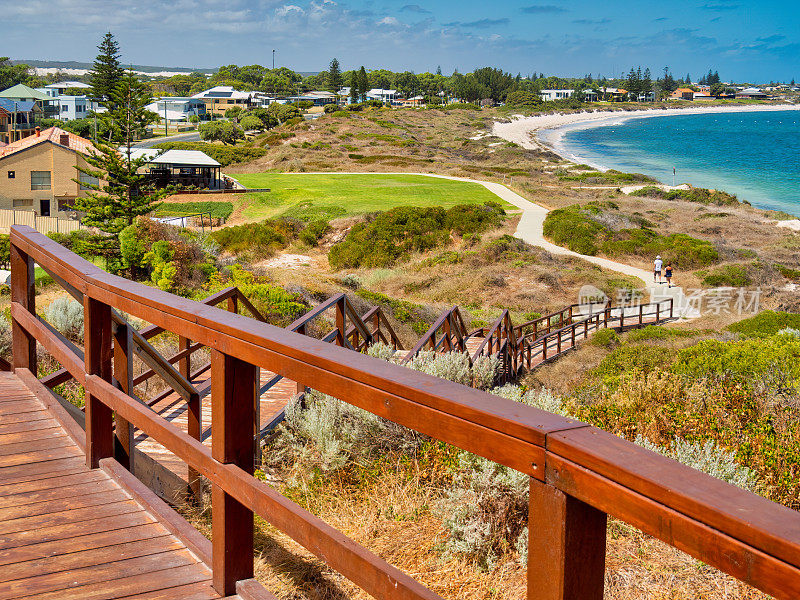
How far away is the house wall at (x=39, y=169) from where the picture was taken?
45312mm

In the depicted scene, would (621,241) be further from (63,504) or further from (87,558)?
(87,558)

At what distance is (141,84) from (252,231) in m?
8.01

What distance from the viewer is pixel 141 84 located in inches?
1251

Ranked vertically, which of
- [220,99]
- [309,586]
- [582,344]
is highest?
[220,99]

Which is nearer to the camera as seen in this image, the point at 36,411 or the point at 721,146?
the point at 36,411

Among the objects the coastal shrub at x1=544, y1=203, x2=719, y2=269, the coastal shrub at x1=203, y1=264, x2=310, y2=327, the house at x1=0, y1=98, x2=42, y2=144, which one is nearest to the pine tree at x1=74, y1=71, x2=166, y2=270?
the coastal shrub at x1=203, y1=264, x2=310, y2=327

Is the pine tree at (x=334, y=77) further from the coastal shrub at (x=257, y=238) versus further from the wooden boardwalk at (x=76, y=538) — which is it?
the wooden boardwalk at (x=76, y=538)

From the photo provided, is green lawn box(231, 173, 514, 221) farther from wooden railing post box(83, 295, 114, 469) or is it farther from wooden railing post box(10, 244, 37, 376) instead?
wooden railing post box(83, 295, 114, 469)

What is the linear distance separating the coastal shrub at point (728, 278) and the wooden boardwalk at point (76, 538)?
24317 millimetres

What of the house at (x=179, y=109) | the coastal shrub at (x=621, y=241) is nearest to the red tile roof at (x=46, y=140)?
the coastal shrub at (x=621, y=241)

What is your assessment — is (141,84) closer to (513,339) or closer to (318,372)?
(513,339)

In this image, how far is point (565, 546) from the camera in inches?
50.7

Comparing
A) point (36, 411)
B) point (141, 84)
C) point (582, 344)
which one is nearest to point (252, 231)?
point (141, 84)

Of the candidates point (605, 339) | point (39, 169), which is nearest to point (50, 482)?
point (605, 339)
